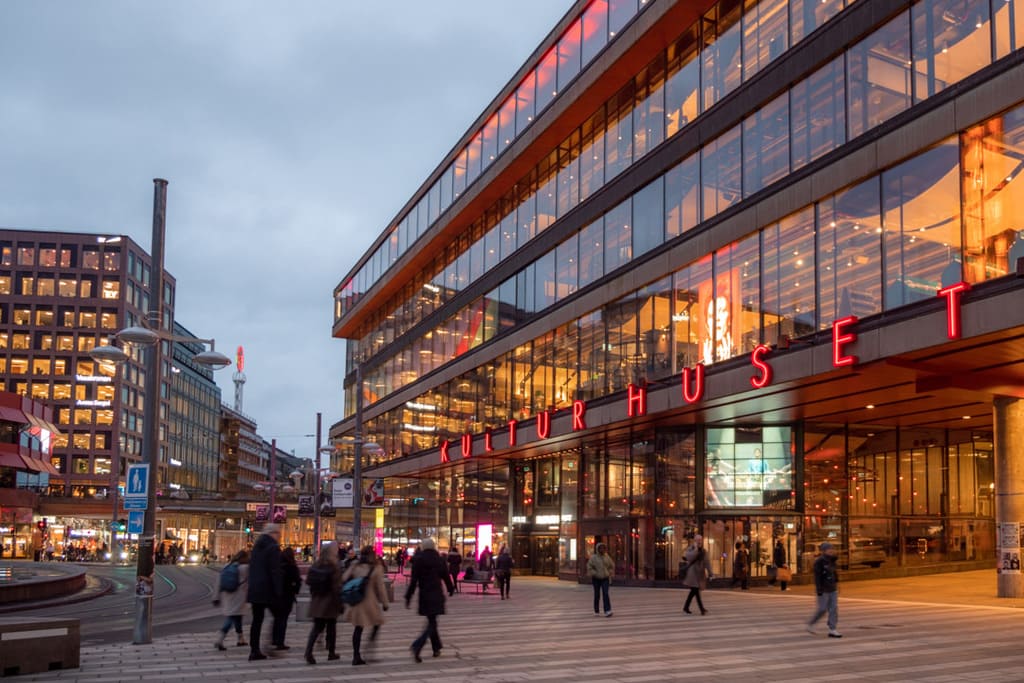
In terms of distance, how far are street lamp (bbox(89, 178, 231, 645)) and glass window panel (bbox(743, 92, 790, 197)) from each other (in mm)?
18209

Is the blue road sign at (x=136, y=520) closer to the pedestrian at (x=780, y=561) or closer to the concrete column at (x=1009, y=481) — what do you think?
the concrete column at (x=1009, y=481)

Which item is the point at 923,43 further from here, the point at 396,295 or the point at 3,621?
the point at 396,295

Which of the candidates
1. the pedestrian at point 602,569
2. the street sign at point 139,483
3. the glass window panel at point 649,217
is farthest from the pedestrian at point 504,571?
the street sign at point 139,483

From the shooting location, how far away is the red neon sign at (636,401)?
3628 centimetres

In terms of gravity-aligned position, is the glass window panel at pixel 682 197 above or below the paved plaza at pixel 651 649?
above

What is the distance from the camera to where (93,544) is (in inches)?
4535

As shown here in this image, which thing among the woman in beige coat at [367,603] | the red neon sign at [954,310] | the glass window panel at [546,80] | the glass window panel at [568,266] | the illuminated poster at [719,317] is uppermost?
the glass window panel at [546,80]

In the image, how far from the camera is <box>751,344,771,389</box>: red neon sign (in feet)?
97.8

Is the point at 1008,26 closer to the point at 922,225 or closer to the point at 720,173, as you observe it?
the point at 922,225

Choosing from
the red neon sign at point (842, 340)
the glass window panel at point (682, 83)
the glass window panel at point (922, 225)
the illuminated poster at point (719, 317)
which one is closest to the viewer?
the glass window panel at point (922, 225)

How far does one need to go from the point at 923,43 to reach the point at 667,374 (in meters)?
14.0

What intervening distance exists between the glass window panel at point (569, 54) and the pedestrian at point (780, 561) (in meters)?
19.8

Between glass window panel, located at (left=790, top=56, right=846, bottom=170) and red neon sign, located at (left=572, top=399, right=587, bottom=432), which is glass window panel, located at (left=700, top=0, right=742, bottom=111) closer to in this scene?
glass window panel, located at (left=790, top=56, right=846, bottom=170)

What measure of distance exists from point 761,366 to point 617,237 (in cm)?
1172
